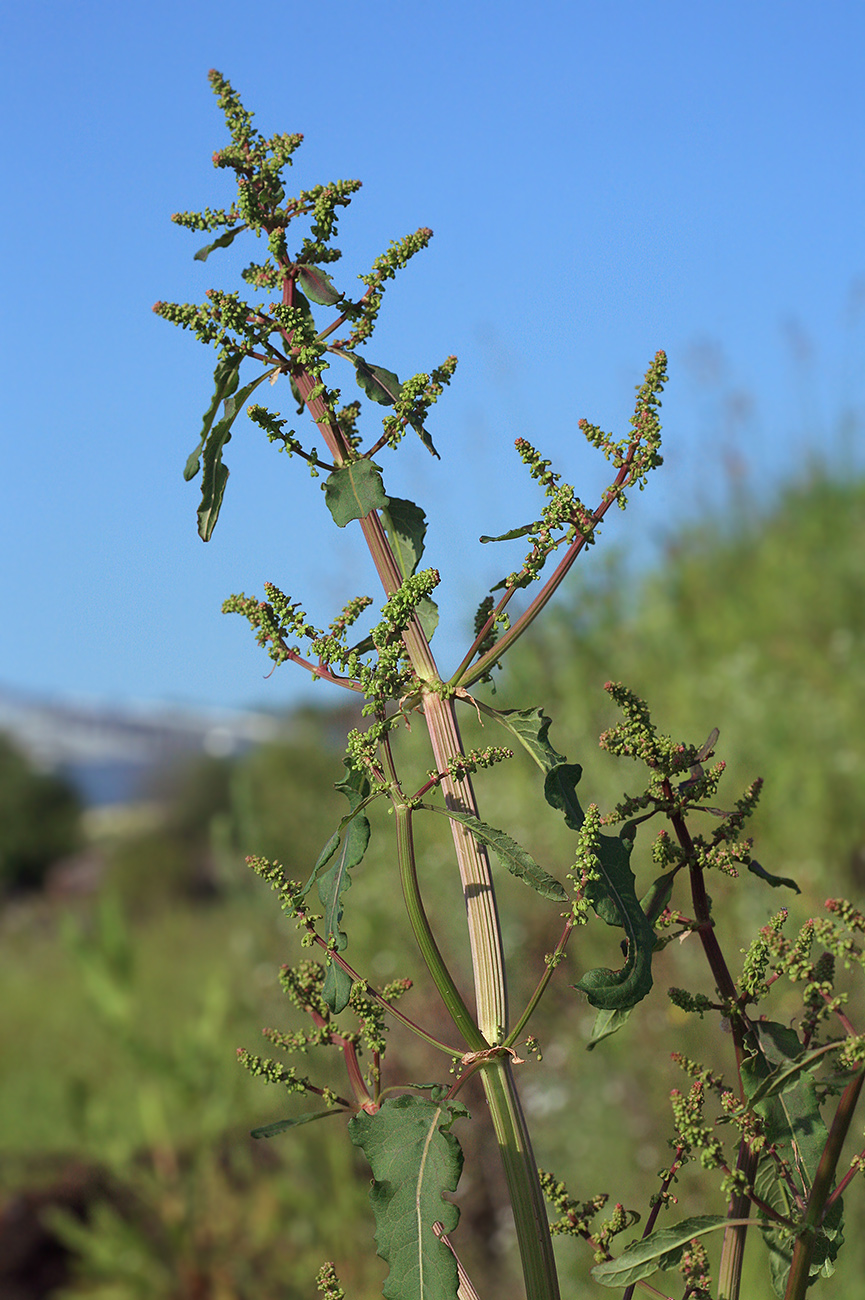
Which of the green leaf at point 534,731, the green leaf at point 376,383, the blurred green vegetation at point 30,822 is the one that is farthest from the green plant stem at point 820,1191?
the blurred green vegetation at point 30,822

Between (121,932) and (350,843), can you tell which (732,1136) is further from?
(350,843)

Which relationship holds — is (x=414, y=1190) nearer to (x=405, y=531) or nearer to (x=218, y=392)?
(x=405, y=531)

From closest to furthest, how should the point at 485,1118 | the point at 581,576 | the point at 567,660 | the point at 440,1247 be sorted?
1. the point at 440,1247
2. the point at 485,1118
3. the point at 581,576
4. the point at 567,660

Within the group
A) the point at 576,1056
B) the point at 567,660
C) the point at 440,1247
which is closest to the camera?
the point at 440,1247

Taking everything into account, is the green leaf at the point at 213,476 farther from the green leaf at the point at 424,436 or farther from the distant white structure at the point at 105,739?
the distant white structure at the point at 105,739

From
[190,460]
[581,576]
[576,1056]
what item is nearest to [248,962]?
[576,1056]

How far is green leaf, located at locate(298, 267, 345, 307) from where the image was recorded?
78cm

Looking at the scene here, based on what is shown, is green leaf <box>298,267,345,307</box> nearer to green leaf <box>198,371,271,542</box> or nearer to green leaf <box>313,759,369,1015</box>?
green leaf <box>198,371,271,542</box>

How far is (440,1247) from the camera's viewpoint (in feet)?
2.25

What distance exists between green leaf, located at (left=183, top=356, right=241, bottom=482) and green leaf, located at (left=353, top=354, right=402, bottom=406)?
87 millimetres

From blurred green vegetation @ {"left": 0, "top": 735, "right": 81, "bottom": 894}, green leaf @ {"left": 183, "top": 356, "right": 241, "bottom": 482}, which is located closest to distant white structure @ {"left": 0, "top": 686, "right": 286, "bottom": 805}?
blurred green vegetation @ {"left": 0, "top": 735, "right": 81, "bottom": 894}

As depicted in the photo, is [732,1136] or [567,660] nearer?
[732,1136]

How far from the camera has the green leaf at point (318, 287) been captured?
2.57 ft

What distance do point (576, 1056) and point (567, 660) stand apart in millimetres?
1720
